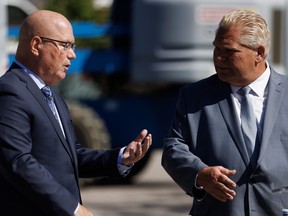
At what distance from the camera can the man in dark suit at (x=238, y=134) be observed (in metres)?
4.73

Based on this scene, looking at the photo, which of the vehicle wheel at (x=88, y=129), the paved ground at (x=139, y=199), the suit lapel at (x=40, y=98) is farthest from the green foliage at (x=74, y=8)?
the suit lapel at (x=40, y=98)

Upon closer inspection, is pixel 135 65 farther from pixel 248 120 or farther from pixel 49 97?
pixel 49 97

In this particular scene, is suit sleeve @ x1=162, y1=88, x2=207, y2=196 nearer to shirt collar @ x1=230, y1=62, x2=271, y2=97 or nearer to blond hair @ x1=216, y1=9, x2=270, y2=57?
shirt collar @ x1=230, y1=62, x2=271, y2=97

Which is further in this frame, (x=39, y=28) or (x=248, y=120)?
(x=248, y=120)

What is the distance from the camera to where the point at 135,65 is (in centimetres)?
1244

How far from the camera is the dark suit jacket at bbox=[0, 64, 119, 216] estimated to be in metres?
4.33

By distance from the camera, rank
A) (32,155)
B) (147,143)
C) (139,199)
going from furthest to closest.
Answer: (139,199)
(147,143)
(32,155)

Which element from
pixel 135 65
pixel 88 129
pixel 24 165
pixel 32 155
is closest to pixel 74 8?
pixel 135 65

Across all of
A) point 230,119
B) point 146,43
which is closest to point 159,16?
point 146,43

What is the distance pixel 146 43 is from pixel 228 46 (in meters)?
7.53

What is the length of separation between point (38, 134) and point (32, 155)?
9 centimetres

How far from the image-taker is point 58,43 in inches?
180

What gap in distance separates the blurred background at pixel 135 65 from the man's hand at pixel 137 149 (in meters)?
6.38

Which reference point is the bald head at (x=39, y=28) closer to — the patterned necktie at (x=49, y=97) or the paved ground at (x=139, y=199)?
the patterned necktie at (x=49, y=97)
